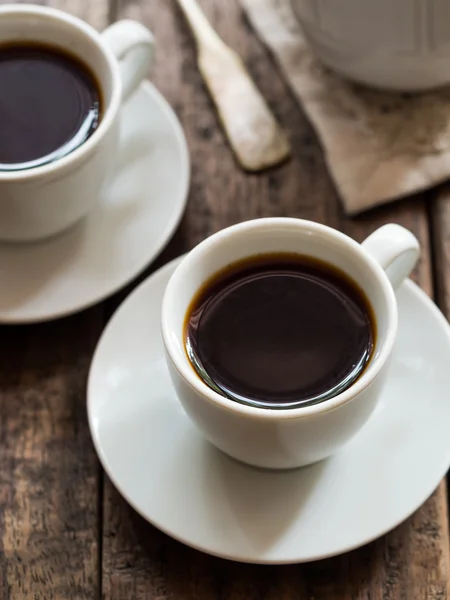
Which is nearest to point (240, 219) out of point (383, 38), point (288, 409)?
point (383, 38)

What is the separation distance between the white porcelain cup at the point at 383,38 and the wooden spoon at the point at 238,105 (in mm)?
99

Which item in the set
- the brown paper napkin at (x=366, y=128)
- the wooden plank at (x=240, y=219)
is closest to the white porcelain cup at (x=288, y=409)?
the wooden plank at (x=240, y=219)

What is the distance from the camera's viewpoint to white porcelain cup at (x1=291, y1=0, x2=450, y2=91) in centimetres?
93

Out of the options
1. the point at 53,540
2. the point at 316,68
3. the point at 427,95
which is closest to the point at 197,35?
the point at 316,68

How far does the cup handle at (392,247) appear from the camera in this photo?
767 mm

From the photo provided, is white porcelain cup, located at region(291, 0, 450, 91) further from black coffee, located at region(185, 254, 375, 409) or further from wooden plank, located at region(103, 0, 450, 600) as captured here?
black coffee, located at region(185, 254, 375, 409)

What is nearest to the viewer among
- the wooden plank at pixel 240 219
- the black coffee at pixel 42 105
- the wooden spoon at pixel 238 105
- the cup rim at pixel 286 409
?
the cup rim at pixel 286 409

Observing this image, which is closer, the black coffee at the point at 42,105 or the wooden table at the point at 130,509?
the wooden table at the point at 130,509

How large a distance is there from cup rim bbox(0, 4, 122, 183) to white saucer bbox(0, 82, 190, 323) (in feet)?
0.34

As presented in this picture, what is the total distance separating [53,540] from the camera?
0.83 m

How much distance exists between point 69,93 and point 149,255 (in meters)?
0.19

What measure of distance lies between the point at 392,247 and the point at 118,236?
0.33 m

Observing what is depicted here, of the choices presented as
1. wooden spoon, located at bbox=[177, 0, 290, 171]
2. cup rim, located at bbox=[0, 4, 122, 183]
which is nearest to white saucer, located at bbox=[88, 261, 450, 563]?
cup rim, located at bbox=[0, 4, 122, 183]

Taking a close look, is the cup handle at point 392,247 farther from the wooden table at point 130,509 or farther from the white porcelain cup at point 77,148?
the white porcelain cup at point 77,148
